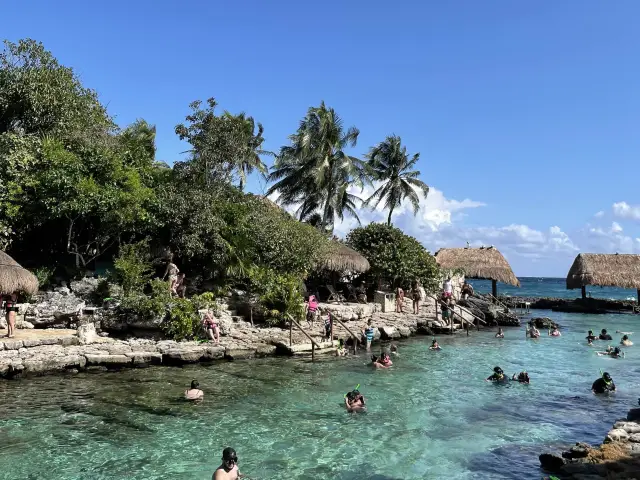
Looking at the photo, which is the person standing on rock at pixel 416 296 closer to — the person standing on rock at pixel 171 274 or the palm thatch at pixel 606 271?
the person standing on rock at pixel 171 274

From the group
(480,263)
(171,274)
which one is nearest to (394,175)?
(480,263)

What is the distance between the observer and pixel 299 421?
35.7ft

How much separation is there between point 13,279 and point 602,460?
16.1 meters

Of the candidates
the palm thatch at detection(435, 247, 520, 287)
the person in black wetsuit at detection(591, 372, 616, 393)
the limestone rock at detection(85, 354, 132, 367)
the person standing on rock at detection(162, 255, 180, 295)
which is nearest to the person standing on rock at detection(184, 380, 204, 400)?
the limestone rock at detection(85, 354, 132, 367)

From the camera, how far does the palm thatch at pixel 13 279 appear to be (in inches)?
602

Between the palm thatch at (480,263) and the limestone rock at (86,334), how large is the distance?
26214 mm

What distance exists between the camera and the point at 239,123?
21859mm

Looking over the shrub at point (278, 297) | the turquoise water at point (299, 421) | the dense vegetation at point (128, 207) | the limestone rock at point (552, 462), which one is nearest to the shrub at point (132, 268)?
the dense vegetation at point (128, 207)

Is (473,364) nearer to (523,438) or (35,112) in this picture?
(523,438)

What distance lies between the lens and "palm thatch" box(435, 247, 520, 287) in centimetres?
3775

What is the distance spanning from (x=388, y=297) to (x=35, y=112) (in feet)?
61.6

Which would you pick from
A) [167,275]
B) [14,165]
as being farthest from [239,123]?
[14,165]

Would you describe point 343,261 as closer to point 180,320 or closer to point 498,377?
point 180,320

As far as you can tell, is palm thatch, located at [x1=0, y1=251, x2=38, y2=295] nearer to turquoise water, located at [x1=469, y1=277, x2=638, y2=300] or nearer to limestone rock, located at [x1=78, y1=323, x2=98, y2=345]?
limestone rock, located at [x1=78, y1=323, x2=98, y2=345]
